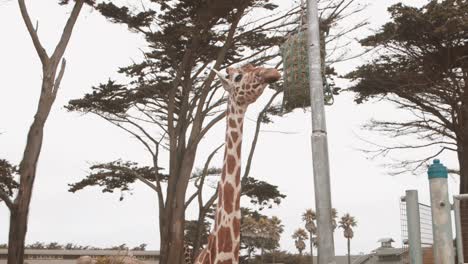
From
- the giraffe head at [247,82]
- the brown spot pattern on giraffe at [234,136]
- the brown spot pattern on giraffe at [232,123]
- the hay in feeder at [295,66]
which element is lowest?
the brown spot pattern on giraffe at [234,136]

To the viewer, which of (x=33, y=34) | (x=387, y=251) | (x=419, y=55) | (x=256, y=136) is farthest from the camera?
(x=387, y=251)

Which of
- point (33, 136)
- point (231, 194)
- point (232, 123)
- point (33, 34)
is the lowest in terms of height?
point (231, 194)

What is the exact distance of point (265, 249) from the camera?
55906 mm

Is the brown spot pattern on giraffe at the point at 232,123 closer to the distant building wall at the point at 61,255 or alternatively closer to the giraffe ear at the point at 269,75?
the giraffe ear at the point at 269,75

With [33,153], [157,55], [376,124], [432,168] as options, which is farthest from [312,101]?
[376,124]

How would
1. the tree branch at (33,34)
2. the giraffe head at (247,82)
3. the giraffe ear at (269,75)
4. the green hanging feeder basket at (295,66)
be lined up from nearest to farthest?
the giraffe ear at (269,75) < the giraffe head at (247,82) < the green hanging feeder basket at (295,66) < the tree branch at (33,34)

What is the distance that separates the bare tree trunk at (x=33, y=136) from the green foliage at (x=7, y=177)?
250 inches

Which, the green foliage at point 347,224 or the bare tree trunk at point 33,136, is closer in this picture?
the bare tree trunk at point 33,136

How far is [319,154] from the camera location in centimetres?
675

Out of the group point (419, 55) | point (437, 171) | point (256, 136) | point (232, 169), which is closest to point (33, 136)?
point (232, 169)

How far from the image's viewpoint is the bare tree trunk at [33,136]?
13227 millimetres

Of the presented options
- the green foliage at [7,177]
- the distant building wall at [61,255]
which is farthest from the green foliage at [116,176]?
the distant building wall at [61,255]

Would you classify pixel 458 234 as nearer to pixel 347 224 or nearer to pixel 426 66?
pixel 426 66

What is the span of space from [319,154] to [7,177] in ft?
53.2
